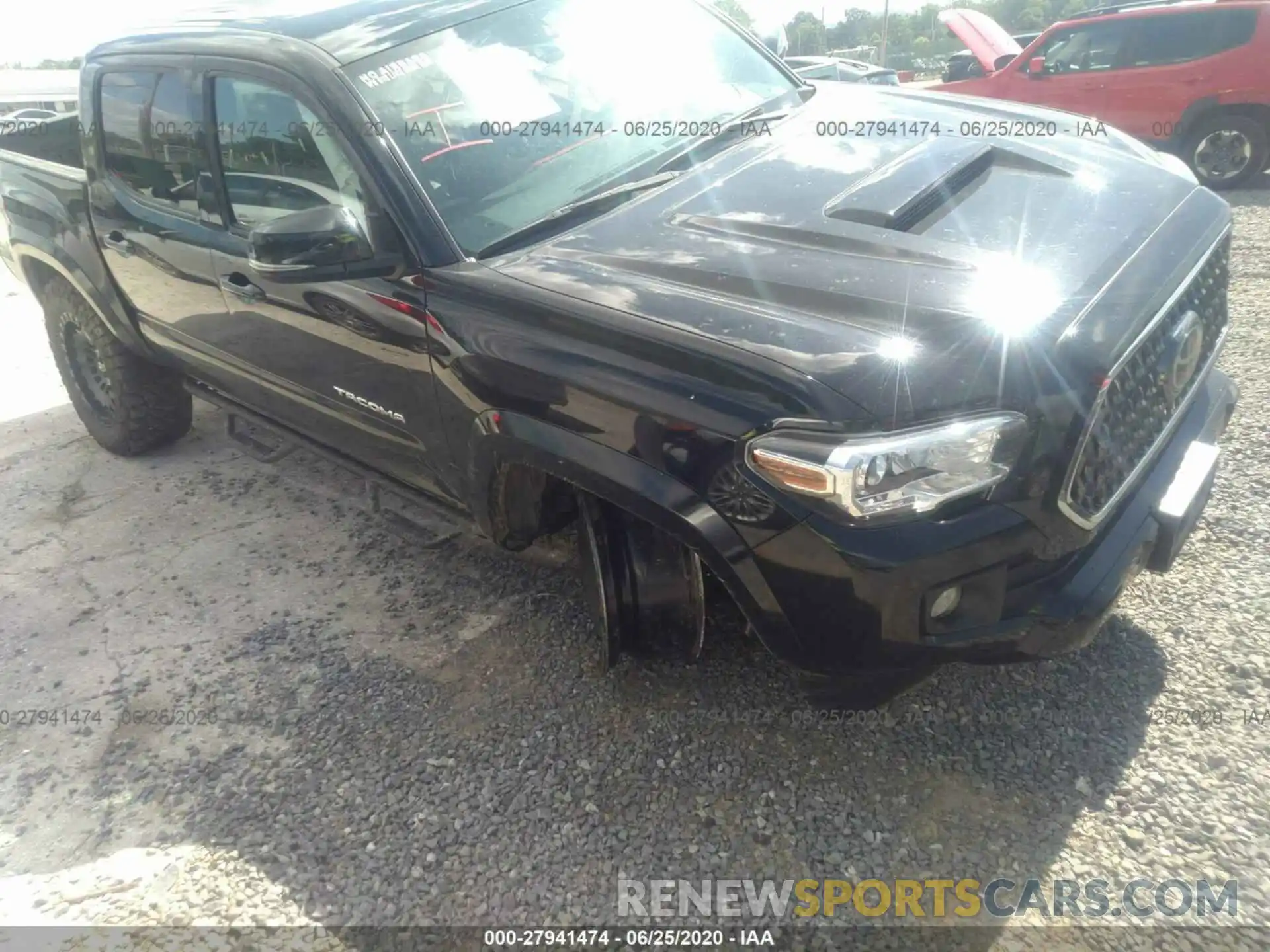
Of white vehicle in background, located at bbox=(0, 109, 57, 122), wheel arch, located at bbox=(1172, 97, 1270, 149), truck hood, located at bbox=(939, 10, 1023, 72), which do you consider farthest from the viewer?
truck hood, located at bbox=(939, 10, 1023, 72)

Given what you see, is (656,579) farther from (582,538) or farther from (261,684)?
(261,684)

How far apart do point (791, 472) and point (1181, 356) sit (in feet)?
3.65

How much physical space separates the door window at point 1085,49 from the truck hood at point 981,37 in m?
0.53

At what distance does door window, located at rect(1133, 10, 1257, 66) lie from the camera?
7.52 metres

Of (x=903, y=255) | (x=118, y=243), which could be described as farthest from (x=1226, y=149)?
(x=118, y=243)

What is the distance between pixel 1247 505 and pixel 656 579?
6.98 ft

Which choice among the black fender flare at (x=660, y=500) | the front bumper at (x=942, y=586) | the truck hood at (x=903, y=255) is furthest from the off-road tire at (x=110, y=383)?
the front bumper at (x=942, y=586)

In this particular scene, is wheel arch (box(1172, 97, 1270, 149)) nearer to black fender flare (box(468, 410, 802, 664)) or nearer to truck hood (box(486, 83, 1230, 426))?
truck hood (box(486, 83, 1230, 426))

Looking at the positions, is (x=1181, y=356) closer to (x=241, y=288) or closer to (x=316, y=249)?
(x=316, y=249)

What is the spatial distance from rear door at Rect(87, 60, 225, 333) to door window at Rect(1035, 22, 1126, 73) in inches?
312

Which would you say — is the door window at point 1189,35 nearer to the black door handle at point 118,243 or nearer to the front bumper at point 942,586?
the front bumper at point 942,586

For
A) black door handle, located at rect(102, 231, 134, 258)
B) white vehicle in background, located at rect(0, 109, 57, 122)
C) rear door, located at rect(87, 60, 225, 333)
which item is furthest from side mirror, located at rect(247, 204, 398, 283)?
white vehicle in background, located at rect(0, 109, 57, 122)

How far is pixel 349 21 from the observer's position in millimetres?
2881

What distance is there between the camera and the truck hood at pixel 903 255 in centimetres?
187
